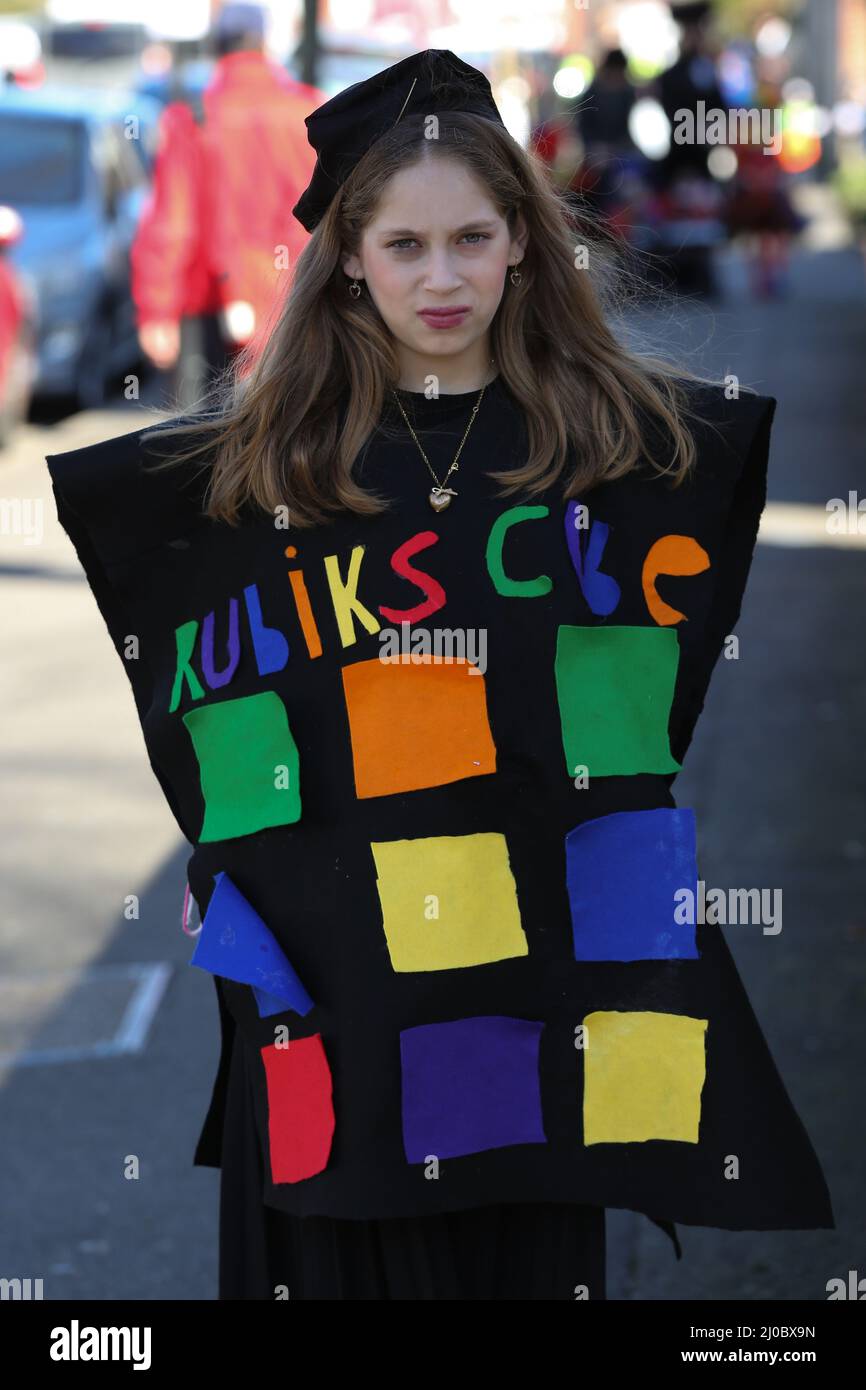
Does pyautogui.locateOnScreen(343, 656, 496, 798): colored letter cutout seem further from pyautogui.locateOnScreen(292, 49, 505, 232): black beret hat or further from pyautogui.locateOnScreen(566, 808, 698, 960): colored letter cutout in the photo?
pyautogui.locateOnScreen(292, 49, 505, 232): black beret hat

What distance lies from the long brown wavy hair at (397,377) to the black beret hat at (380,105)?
2 centimetres

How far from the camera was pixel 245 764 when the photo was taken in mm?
2645

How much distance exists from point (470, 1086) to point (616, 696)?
53 centimetres

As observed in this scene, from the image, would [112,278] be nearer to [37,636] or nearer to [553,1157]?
[37,636]

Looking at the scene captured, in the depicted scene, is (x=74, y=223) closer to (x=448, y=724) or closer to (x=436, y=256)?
(x=436, y=256)

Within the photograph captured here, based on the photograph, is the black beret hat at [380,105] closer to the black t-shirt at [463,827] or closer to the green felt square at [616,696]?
the black t-shirt at [463,827]

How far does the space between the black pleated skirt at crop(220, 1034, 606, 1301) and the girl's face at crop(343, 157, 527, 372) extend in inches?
39.6

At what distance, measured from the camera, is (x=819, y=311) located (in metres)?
18.7

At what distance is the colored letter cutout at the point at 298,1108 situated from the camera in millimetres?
2607

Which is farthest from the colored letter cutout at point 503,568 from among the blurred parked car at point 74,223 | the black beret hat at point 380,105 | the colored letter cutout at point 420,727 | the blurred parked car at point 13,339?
the blurred parked car at point 74,223

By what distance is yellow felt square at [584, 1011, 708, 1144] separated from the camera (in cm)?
264

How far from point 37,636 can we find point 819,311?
1186 centimetres

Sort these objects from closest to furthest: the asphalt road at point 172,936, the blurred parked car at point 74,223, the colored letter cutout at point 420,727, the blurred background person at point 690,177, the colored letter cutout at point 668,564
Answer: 1. the colored letter cutout at point 420,727
2. the colored letter cutout at point 668,564
3. the asphalt road at point 172,936
4. the blurred parked car at point 74,223
5. the blurred background person at point 690,177
